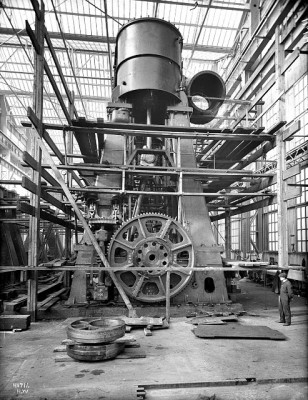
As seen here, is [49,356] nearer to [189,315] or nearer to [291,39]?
[189,315]

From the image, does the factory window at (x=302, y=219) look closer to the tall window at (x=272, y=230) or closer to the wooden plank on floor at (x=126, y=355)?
the tall window at (x=272, y=230)

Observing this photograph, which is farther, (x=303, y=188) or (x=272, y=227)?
(x=272, y=227)

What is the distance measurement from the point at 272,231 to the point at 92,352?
496 inches

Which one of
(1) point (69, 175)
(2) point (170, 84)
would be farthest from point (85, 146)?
(2) point (170, 84)

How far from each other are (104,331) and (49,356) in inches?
34.7

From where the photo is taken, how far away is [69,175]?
32.4 feet

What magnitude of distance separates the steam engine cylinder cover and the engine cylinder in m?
0.85

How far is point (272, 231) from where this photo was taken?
1523 centimetres

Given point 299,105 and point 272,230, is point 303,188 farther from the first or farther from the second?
point 272,230

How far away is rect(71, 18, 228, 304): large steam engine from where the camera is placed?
23.6 feet

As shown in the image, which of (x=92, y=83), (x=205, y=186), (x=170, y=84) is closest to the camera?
(x=170, y=84)

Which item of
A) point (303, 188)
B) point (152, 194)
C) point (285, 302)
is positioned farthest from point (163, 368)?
point (303, 188)

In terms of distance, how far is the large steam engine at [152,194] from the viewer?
7.20m

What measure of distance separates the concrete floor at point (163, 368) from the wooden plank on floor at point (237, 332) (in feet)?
0.33
